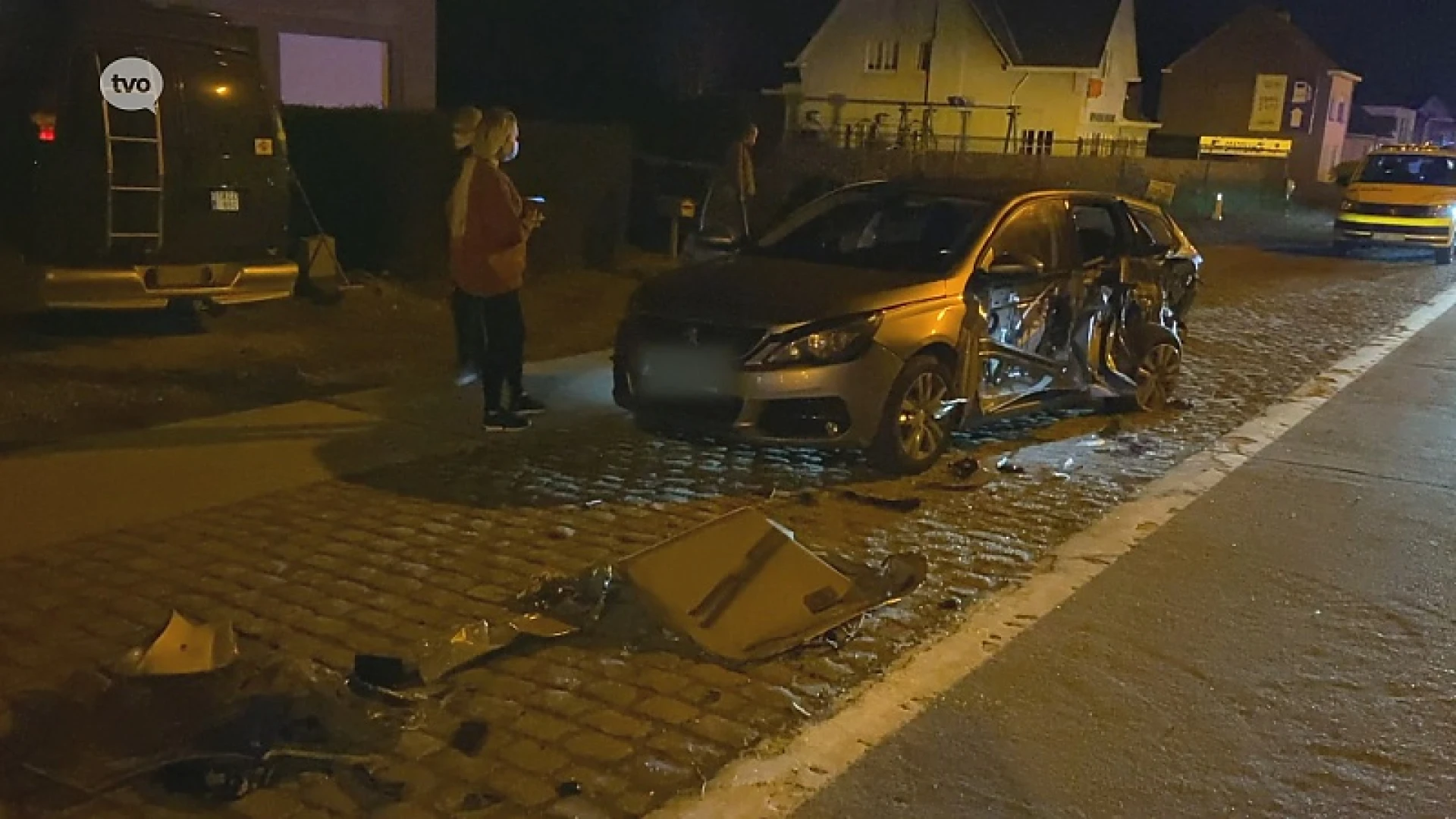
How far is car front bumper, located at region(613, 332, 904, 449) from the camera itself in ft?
24.0

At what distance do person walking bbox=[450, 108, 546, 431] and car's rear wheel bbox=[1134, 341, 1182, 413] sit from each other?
4.36 meters

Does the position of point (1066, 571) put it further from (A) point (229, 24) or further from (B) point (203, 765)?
(A) point (229, 24)

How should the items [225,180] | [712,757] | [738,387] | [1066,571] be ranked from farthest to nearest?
[225,180]
[738,387]
[1066,571]
[712,757]

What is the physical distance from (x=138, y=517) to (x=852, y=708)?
3637mm

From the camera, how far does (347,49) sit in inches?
742

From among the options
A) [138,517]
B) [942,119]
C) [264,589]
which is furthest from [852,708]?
[942,119]

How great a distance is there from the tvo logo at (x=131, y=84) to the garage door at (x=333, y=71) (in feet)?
25.4

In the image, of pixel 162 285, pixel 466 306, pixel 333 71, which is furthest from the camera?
pixel 333 71

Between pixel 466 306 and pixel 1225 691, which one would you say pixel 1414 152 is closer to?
pixel 466 306

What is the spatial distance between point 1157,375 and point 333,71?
12723mm

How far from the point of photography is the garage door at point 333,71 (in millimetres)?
18031

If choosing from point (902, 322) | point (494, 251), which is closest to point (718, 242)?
point (494, 251)

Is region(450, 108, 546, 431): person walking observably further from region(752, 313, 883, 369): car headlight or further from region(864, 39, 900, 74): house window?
region(864, 39, 900, 74): house window

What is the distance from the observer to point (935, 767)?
443cm
